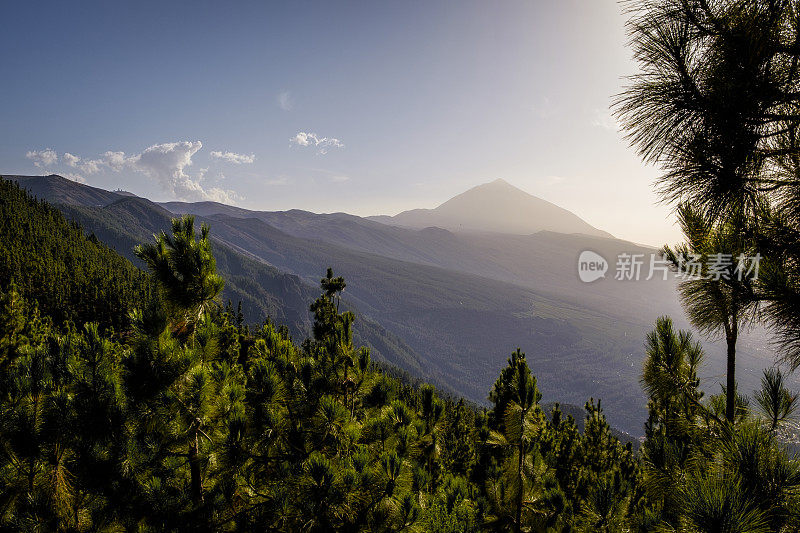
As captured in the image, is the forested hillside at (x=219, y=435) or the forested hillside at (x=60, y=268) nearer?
the forested hillside at (x=219, y=435)

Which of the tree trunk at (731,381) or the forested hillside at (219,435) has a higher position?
the tree trunk at (731,381)

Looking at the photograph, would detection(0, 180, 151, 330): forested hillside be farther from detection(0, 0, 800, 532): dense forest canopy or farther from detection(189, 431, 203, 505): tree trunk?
detection(189, 431, 203, 505): tree trunk

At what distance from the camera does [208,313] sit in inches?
328

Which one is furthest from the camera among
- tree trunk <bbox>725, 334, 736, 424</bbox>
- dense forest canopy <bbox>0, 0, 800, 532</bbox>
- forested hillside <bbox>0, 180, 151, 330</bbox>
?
forested hillside <bbox>0, 180, 151, 330</bbox>

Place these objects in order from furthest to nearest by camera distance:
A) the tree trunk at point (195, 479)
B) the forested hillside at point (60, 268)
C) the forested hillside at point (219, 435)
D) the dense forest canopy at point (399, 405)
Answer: the forested hillside at point (60, 268) < the tree trunk at point (195, 479) < the forested hillside at point (219, 435) < the dense forest canopy at point (399, 405)

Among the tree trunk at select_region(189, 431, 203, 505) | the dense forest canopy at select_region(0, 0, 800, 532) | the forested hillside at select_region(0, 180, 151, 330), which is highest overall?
the dense forest canopy at select_region(0, 0, 800, 532)

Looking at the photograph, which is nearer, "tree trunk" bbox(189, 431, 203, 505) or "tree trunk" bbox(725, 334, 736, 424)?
"tree trunk" bbox(725, 334, 736, 424)

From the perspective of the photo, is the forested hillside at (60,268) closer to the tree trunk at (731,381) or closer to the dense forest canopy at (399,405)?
the dense forest canopy at (399,405)

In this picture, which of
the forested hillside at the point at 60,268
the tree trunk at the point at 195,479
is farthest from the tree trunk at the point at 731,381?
the forested hillside at the point at 60,268

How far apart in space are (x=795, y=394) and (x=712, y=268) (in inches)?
149

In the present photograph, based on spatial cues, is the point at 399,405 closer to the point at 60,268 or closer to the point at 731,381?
the point at 731,381

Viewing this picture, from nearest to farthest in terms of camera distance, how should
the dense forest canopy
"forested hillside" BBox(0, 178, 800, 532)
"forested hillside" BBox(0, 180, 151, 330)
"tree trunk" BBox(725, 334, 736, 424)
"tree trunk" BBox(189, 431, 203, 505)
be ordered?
1. the dense forest canopy
2. "tree trunk" BBox(725, 334, 736, 424)
3. "forested hillside" BBox(0, 178, 800, 532)
4. "tree trunk" BBox(189, 431, 203, 505)
5. "forested hillside" BBox(0, 180, 151, 330)

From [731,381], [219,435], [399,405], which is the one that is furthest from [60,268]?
[731,381]

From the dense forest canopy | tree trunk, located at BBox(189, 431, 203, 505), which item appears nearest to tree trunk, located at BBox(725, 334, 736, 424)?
the dense forest canopy
